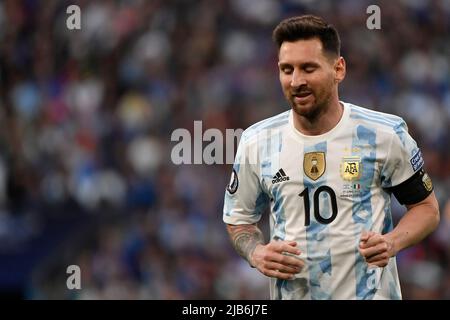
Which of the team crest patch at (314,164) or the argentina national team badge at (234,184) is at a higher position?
the team crest patch at (314,164)

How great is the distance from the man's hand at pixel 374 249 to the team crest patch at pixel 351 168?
382 millimetres

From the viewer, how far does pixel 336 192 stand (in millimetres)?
4520

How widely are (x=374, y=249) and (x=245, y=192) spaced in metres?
0.85

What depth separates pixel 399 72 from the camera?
10406 mm

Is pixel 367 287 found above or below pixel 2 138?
below

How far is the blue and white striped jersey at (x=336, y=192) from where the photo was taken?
4469 mm

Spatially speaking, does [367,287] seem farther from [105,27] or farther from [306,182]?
[105,27]

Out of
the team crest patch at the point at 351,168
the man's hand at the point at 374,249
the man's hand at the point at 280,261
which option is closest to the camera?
the man's hand at the point at 374,249

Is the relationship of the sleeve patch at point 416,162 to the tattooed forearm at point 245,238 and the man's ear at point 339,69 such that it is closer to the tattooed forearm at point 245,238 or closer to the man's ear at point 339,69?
the man's ear at point 339,69

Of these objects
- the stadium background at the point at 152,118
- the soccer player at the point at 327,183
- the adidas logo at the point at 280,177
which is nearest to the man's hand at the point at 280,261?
the soccer player at the point at 327,183

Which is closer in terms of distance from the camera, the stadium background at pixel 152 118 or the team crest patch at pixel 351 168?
the team crest patch at pixel 351 168


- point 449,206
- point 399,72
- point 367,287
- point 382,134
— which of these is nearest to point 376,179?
point 382,134

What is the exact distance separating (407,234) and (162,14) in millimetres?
6695

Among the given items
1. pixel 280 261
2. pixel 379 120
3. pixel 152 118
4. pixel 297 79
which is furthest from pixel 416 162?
pixel 152 118
